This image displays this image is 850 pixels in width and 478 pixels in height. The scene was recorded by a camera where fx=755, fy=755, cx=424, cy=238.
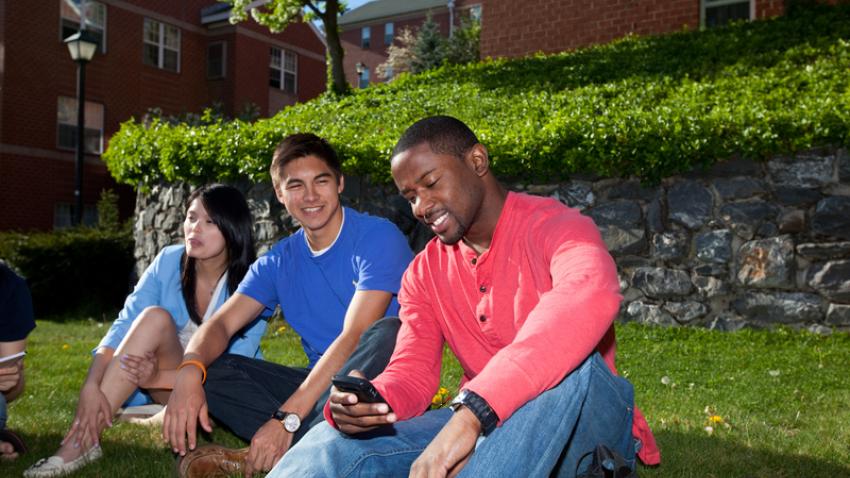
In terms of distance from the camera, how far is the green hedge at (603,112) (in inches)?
275

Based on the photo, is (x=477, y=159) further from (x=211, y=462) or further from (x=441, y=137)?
(x=211, y=462)

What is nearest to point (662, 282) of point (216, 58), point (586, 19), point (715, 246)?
point (715, 246)

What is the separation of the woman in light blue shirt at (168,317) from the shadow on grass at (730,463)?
2.27 meters

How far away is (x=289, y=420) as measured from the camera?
3.07 meters

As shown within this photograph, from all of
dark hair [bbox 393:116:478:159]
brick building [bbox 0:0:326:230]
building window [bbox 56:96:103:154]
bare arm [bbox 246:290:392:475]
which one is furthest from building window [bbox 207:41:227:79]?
dark hair [bbox 393:116:478:159]

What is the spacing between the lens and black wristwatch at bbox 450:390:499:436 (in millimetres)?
2031

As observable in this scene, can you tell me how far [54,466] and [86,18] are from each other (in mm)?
20938

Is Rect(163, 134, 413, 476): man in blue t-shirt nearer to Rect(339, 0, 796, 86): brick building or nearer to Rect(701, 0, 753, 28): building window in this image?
Rect(339, 0, 796, 86): brick building

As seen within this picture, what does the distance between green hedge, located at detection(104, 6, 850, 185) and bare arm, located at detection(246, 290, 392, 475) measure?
4.48m

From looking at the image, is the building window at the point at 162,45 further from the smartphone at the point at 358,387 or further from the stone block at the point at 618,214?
the smartphone at the point at 358,387

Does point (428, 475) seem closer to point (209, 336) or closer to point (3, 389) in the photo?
point (209, 336)

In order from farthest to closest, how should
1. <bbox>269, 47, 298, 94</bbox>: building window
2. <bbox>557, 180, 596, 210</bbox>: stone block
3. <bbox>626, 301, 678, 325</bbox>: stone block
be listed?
<bbox>269, 47, 298, 94</bbox>: building window, <bbox>557, 180, 596, 210</bbox>: stone block, <bbox>626, 301, 678, 325</bbox>: stone block

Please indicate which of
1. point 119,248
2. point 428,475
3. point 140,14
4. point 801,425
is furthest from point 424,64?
point 428,475

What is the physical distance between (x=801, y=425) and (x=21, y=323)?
4.23 meters
